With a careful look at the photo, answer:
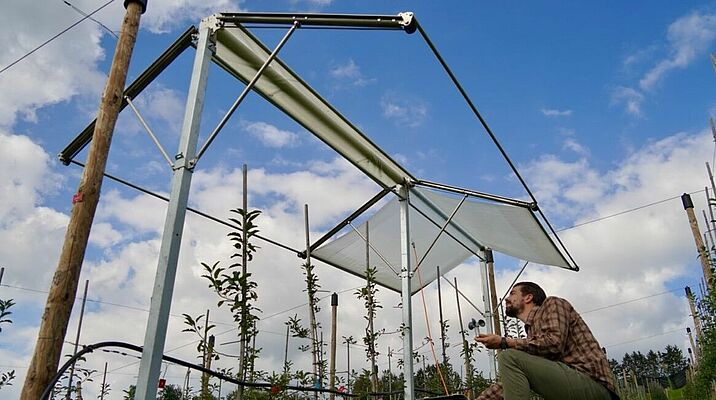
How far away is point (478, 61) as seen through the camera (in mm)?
5180

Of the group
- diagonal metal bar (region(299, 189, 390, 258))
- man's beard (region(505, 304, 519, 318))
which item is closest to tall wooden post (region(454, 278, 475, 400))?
diagonal metal bar (region(299, 189, 390, 258))

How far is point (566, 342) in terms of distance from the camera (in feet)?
8.38

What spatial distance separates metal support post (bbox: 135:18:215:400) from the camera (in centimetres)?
265

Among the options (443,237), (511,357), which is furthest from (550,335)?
(443,237)

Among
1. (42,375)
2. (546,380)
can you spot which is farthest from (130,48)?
(546,380)

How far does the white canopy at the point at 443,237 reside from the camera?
646 centimetres

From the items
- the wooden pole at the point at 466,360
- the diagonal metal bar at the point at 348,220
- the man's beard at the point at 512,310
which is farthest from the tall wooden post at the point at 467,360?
the man's beard at the point at 512,310

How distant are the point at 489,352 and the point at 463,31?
16.2ft

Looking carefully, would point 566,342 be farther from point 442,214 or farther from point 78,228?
point 442,214

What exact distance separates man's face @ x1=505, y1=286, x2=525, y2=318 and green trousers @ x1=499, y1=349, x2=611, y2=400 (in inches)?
17.5

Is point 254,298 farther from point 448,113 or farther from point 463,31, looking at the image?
point 463,31

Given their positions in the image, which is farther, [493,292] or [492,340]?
[493,292]

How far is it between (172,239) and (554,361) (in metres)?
2.01

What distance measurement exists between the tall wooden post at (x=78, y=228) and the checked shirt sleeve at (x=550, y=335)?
2.52 m
